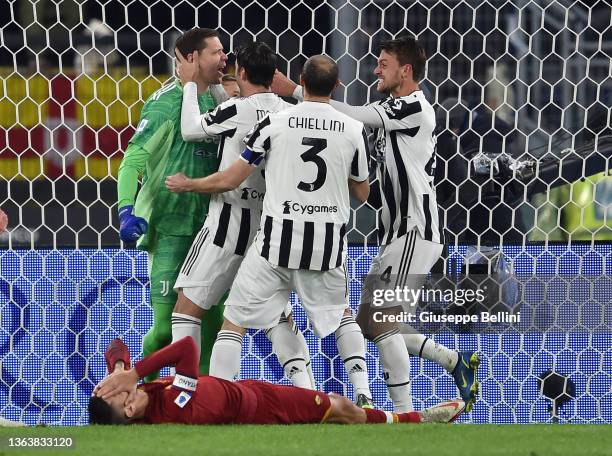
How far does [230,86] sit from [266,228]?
2.96 feet

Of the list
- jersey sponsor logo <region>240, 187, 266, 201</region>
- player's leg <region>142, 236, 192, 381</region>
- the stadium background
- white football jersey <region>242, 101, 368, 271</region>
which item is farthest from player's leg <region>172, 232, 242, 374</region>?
the stadium background

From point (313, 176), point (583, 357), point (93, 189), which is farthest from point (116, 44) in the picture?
point (583, 357)

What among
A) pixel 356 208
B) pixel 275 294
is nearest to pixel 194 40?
pixel 275 294

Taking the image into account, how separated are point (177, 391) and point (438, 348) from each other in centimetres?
148

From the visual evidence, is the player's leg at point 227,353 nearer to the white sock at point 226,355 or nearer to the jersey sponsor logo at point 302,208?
the white sock at point 226,355

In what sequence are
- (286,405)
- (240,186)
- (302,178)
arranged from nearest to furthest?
(286,405) < (302,178) < (240,186)

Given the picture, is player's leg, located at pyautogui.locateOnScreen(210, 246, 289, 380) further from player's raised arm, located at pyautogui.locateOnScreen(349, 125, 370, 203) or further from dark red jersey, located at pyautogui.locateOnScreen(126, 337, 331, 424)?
player's raised arm, located at pyautogui.locateOnScreen(349, 125, 370, 203)

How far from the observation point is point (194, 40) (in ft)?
18.3

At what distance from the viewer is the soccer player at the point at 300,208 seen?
5.17m

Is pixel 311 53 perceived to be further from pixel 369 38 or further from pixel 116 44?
pixel 116 44

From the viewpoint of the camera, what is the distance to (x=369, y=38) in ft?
20.9

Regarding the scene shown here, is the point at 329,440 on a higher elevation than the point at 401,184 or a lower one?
lower

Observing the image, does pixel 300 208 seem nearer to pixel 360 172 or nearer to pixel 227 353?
pixel 360 172

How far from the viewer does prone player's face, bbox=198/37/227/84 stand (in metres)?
5.60
